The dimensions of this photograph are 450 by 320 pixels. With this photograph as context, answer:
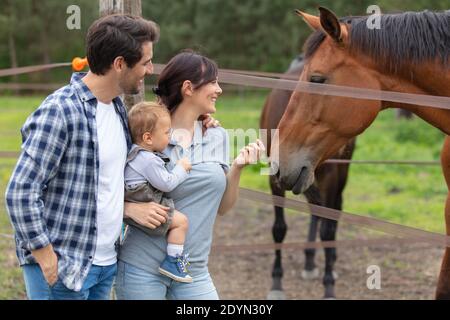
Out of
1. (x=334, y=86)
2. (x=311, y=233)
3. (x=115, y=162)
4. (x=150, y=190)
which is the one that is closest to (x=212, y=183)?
(x=150, y=190)

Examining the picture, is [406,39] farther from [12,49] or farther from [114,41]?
[12,49]

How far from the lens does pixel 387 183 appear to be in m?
9.55

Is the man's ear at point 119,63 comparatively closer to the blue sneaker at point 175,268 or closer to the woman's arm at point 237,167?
the woman's arm at point 237,167

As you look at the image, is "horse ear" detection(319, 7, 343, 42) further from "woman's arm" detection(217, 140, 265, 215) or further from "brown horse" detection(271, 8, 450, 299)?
"woman's arm" detection(217, 140, 265, 215)

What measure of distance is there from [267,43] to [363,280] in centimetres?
2537

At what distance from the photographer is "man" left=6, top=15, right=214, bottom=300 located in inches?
79.4

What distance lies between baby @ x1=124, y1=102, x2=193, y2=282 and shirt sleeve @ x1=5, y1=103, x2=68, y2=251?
1.04 feet

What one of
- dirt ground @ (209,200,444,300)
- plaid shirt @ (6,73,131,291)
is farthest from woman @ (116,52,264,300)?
dirt ground @ (209,200,444,300)

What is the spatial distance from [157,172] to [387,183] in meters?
7.80

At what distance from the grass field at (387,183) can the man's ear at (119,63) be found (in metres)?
2.79

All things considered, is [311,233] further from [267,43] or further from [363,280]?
[267,43]

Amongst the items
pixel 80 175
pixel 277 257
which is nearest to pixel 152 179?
pixel 80 175

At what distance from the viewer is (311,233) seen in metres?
6.31

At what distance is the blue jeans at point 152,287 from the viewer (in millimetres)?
2326
